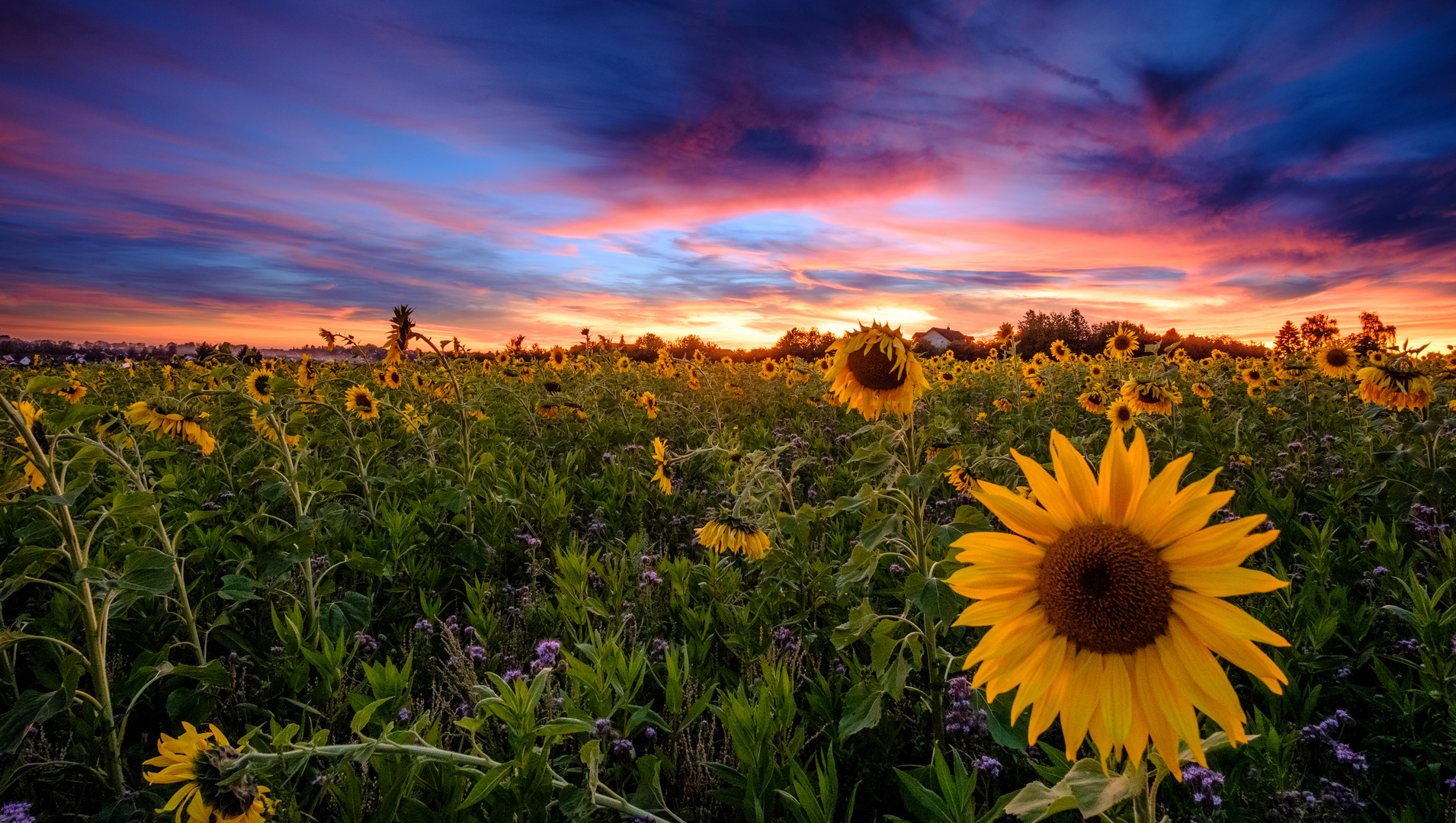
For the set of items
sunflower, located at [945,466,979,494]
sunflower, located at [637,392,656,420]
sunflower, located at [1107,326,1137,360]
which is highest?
sunflower, located at [1107,326,1137,360]

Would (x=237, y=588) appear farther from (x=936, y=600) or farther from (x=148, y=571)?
(x=936, y=600)

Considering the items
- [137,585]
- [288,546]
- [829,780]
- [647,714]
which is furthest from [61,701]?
[829,780]

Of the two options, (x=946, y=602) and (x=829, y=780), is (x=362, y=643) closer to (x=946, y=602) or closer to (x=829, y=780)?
(x=829, y=780)

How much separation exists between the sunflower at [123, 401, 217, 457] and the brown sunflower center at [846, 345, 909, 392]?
375cm

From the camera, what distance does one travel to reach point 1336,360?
26.0 ft

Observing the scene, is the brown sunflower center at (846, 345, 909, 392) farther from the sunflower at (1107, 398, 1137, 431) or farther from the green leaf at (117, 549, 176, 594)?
the sunflower at (1107, 398, 1137, 431)

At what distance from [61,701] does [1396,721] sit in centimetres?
470

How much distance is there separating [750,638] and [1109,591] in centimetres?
201

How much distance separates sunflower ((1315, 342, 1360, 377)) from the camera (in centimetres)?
757

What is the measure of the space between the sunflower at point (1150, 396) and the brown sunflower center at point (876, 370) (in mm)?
4290

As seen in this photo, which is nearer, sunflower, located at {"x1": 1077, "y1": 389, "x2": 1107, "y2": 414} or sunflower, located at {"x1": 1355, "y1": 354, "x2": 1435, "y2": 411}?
sunflower, located at {"x1": 1355, "y1": 354, "x2": 1435, "y2": 411}

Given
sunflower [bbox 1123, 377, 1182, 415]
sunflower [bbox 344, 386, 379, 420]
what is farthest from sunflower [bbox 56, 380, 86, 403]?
sunflower [bbox 1123, 377, 1182, 415]

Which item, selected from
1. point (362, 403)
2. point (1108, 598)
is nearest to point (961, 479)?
point (1108, 598)

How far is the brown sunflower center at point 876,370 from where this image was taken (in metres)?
2.64
